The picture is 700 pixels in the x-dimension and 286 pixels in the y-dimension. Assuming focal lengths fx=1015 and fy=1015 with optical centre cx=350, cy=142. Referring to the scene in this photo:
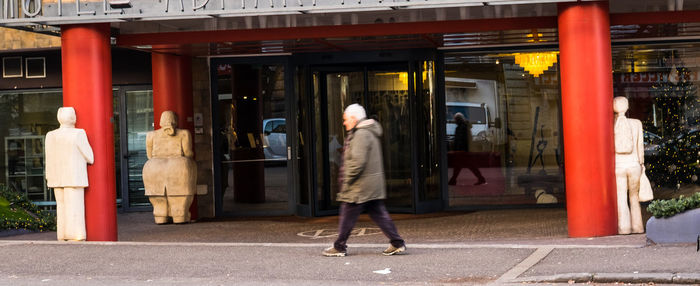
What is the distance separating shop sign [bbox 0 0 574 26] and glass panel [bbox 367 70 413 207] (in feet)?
14.3

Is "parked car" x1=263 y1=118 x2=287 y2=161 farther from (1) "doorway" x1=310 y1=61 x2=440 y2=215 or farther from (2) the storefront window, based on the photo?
(2) the storefront window

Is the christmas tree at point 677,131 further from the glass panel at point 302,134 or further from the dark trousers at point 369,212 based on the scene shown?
the dark trousers at point 369,212

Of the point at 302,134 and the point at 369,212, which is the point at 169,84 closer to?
the point at 302,134

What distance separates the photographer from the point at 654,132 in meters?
16.0

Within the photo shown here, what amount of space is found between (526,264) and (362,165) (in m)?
1.77

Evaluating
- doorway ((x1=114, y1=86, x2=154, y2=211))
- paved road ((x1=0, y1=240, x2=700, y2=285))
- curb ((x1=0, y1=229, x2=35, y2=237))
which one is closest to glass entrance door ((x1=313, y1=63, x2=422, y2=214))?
doorway ((x1=114, y1=86, x2=154, y2=211))

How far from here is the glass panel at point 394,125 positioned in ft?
52.4

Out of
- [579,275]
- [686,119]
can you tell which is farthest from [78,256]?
[686,119]

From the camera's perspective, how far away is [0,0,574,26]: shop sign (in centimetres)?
1158

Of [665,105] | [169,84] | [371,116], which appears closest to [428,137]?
[371,116]

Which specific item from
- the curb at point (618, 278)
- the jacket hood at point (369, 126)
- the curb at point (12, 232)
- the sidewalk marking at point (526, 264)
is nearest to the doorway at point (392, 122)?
the curb at point (12, 232)

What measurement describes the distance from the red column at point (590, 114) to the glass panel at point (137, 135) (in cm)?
889

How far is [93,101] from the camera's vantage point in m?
12.1

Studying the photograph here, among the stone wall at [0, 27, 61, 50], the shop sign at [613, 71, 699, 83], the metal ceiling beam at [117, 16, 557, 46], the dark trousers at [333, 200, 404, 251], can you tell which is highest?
the stone wall at [0, 27, 61, 50]
